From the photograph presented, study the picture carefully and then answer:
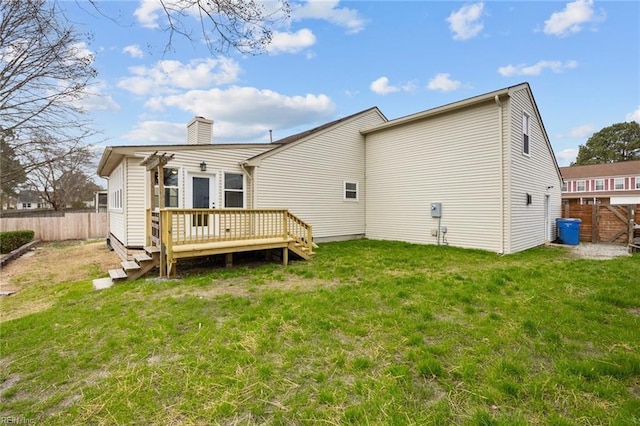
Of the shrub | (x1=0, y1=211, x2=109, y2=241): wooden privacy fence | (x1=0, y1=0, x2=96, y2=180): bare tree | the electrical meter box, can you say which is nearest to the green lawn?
the electrical meter box

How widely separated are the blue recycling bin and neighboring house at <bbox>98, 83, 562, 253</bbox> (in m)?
0.49

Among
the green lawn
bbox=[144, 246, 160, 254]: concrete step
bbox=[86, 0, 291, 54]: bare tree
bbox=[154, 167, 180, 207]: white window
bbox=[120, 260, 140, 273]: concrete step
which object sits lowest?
the green lawn

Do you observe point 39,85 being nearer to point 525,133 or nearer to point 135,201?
point 135,201

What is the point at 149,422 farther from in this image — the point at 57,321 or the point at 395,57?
the point at 395,57

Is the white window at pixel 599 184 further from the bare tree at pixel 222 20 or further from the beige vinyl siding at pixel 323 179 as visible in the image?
the bare tree at pixel 222 20

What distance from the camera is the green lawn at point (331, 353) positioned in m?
2.26

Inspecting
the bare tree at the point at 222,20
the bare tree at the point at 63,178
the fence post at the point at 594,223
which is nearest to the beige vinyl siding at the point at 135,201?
the bare tree at the point at 63,178

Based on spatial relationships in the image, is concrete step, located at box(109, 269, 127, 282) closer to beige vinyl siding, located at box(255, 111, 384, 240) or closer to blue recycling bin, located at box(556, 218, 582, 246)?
beige vinyl siding, located at box(255, 111, 384, 240)

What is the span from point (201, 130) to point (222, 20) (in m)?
8.50

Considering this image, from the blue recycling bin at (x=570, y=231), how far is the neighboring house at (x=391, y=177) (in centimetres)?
49

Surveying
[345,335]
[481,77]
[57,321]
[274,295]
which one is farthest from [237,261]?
[481,77]

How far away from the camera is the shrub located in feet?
35.5

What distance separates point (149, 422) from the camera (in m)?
2.15

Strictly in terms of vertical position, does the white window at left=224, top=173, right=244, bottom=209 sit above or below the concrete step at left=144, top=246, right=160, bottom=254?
above
